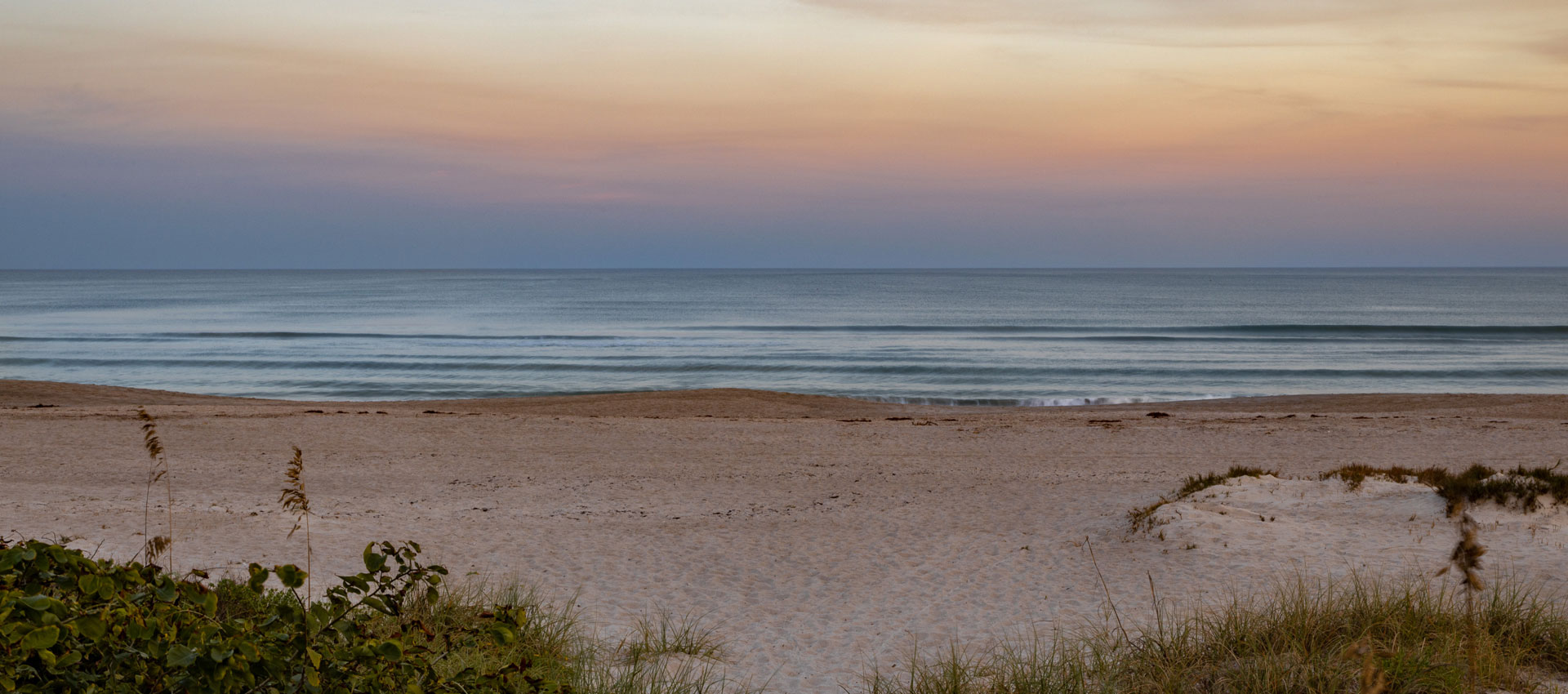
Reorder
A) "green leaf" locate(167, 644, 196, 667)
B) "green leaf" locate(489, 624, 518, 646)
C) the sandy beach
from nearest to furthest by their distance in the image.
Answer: "green leaf" locate(167, 644, 196, 667), "green leaf" locate(489, 624, 518, 646), the sandy beach

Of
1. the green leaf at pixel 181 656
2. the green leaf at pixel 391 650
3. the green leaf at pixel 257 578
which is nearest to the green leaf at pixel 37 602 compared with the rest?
the green leaf at pixel 181 656

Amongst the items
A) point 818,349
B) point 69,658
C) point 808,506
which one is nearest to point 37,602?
point 69,658

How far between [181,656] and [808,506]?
9080mm

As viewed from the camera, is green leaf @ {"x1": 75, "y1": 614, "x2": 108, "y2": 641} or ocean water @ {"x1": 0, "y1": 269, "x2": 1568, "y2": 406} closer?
green leaf @ {"x1": 75, "y1": 614, "x2": 108, "y2": 641}

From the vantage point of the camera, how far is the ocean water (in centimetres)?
3133

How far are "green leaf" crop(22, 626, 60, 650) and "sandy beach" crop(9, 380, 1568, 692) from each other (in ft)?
12.1

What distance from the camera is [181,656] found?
2.64 meters

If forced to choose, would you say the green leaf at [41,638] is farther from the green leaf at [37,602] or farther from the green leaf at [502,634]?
the green leaf at [502,634]

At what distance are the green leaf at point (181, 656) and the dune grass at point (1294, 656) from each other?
2.98 meters

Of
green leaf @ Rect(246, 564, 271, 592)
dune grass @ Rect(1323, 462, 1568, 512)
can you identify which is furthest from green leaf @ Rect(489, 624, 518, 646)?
dune grass @ Rect(1323, 462, 1568, 512)

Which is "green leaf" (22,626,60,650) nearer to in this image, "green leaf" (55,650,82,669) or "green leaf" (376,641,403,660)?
"green leaf" (55,650,82,669)

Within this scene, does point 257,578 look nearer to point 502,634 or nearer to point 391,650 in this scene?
point 391,650

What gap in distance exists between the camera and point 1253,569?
8.07 m

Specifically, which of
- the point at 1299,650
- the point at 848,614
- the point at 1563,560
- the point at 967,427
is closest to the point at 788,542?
the point at 848,614
